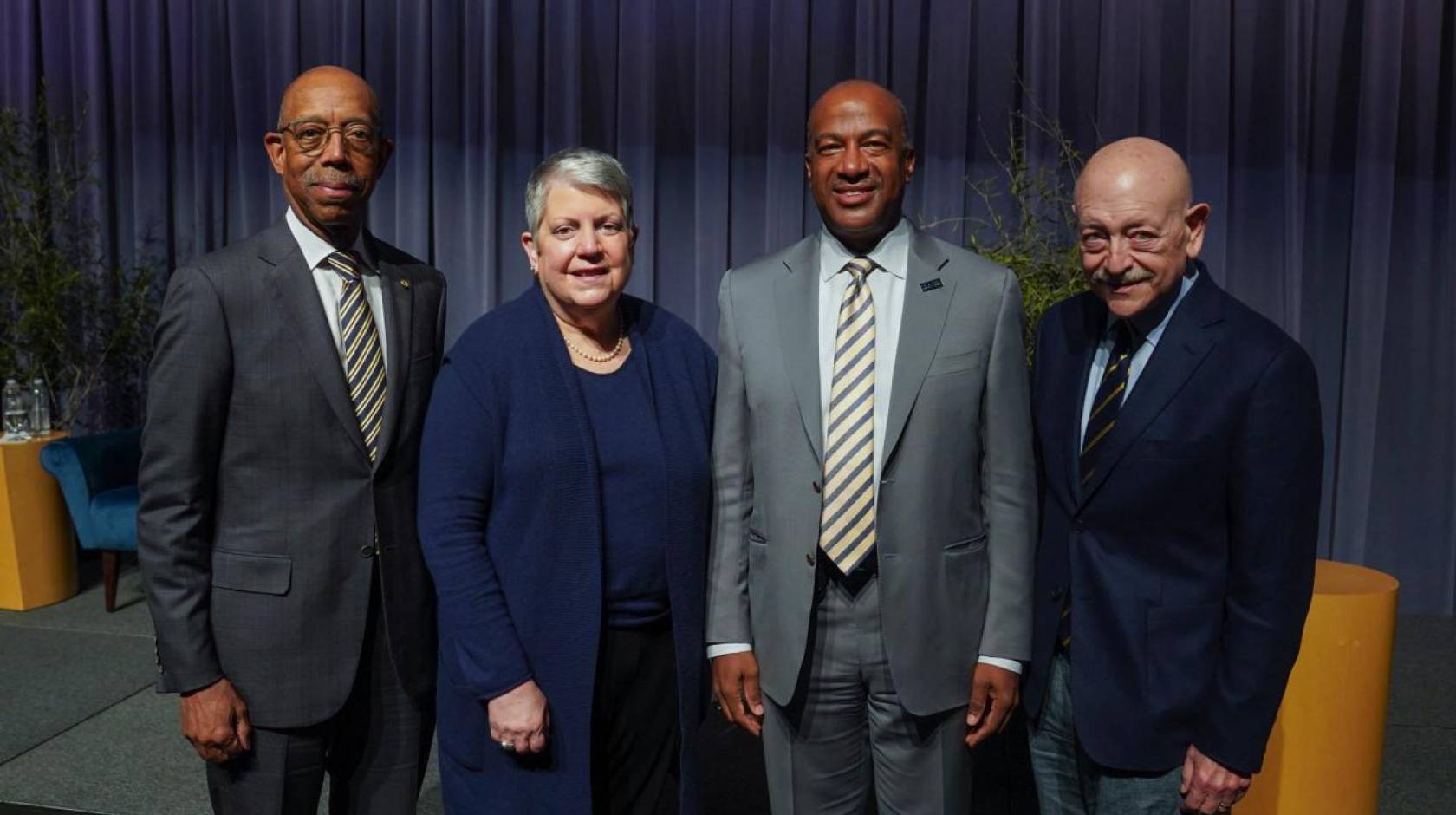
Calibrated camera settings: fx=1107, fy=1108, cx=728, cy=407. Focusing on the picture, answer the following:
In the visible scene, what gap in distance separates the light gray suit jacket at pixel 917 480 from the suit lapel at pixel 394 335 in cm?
52

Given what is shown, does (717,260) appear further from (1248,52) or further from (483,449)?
(483,449)

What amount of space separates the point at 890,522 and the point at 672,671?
1.38ft

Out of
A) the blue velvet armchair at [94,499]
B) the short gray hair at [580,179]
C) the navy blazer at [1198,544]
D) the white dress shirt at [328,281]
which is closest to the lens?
the navy blazer at [1198,544]

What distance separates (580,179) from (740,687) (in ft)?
2.82

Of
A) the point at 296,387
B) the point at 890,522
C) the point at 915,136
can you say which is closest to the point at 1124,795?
the point at 890,522

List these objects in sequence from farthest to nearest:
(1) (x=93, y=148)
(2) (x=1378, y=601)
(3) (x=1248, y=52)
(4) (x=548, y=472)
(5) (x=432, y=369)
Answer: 1. (1) (x=93, y=148)
2. (3) (x=1248, y=52)
3. (2) (x=1378, y=601)
4. (5) (x=432, y=369)
5. (4) (x=548, y=472)

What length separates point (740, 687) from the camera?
1832 mm

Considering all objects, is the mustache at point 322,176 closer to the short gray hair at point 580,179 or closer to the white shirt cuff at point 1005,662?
the short gray hair at point 580,179

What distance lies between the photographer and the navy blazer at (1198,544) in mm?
1583

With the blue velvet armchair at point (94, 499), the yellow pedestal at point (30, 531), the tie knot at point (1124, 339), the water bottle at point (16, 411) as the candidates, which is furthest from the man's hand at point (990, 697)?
the water bottle at point (16, 411)

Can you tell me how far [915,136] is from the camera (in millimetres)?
4898

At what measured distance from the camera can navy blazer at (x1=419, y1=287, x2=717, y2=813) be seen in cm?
164

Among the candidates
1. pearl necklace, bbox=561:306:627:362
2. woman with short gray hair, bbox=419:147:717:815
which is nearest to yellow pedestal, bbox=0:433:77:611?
woman with short gray hair, bbox=419:147:717:815

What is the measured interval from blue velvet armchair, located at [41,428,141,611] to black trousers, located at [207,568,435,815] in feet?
10.0
